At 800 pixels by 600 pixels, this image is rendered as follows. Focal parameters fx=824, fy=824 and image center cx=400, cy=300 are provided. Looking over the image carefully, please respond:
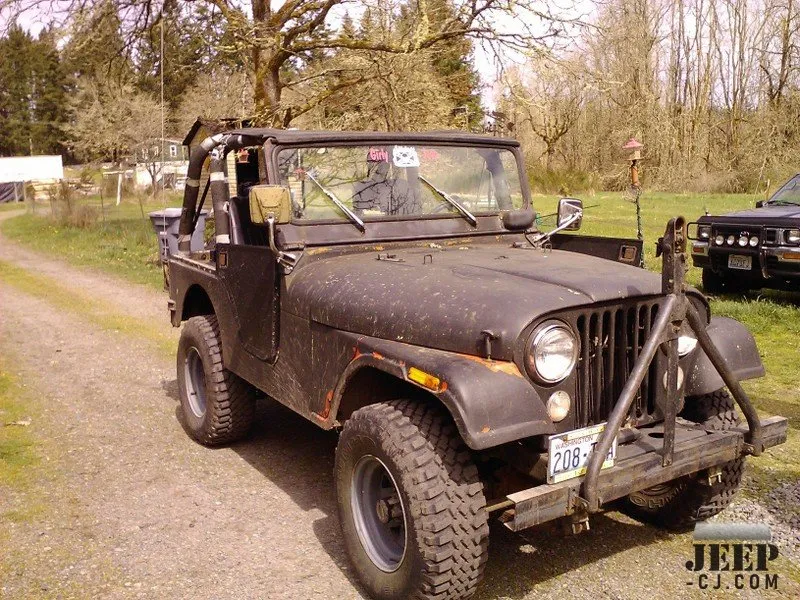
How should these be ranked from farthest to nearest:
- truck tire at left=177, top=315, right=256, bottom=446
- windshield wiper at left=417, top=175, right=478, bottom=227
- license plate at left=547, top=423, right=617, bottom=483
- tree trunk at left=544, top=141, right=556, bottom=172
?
tree trunk at left=544, top=141, right=556, bottom=172 < truck tire at left=177, top=315, right=256, bottom=446 < windshield wiper at left=417, top=175, right=478, bottom=227 < license plate at left=547, top=423, right=617, bottom=483

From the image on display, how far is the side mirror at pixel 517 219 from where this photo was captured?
4.73m

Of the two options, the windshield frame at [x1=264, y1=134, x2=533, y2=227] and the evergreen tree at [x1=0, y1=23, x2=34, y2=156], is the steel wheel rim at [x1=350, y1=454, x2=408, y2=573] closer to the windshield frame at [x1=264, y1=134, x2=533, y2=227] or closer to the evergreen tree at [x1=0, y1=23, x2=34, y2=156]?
the windshield frame at [x1=264, y1=134, x2=533, y2=227]

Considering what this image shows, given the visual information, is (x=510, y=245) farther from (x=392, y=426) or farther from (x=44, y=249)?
→ (x=44, y=249)

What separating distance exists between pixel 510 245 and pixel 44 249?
15.4 meters

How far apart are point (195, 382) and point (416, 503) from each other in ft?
9.30

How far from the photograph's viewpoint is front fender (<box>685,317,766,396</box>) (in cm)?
359

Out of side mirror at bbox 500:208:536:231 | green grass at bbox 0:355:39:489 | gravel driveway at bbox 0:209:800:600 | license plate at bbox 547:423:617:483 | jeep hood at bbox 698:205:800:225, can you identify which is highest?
side mirror at bbox 500:208:536:231

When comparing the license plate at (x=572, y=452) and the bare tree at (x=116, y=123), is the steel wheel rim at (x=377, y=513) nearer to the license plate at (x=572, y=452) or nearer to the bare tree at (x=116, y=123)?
the license plate at (x=572, y=452)

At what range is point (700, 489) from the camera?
3.75 meters

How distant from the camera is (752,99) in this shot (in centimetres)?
3291

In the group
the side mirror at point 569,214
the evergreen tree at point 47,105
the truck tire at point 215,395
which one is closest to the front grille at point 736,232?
the side mirror at point 569,214

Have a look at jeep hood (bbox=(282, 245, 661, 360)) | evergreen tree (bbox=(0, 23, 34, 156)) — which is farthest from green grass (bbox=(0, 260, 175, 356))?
evergreen tree (bbox=(0, 23, 34, 156))

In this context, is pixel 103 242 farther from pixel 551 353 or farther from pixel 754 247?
pixel 551 353

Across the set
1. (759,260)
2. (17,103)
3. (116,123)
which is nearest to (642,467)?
(759,260)
